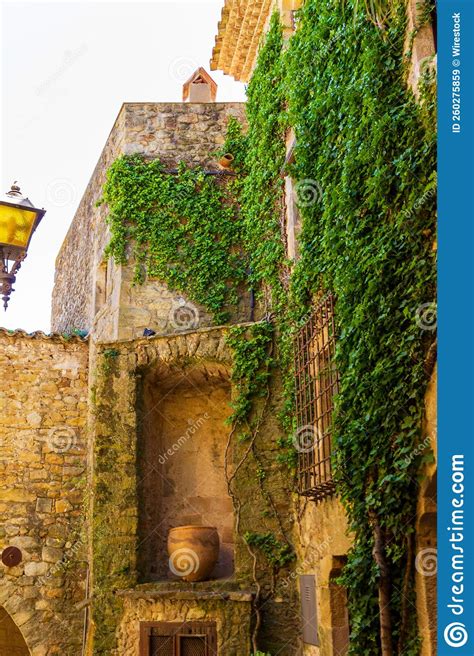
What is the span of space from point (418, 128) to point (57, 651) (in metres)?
7.33

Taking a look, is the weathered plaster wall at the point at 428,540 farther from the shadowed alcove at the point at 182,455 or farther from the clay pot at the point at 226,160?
the clay pot at the point at 226,160

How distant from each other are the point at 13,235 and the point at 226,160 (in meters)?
6.91

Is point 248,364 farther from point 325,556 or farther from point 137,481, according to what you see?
point 325,556

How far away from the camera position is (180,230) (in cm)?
1103

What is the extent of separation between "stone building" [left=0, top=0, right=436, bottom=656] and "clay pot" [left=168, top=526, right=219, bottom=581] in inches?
7.6

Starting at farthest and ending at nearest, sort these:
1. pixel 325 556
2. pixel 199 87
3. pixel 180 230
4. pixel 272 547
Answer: pixel 199 87, pixel 180 230, pixel 272 547, pixel 325 556

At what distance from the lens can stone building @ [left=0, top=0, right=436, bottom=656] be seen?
25.2 ft

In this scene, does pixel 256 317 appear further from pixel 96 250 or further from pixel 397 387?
pixel 397 387

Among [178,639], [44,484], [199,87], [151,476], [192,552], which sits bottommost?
[178,639]

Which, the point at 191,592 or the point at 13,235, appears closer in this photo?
the point at 13,235

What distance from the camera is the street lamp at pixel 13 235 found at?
472 cm

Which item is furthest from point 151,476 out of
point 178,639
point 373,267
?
point 373,267

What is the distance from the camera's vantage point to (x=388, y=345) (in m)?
5.64

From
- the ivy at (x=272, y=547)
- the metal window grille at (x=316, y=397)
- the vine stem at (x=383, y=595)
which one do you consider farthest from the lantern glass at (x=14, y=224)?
the ivy at (x=272, y=547)
